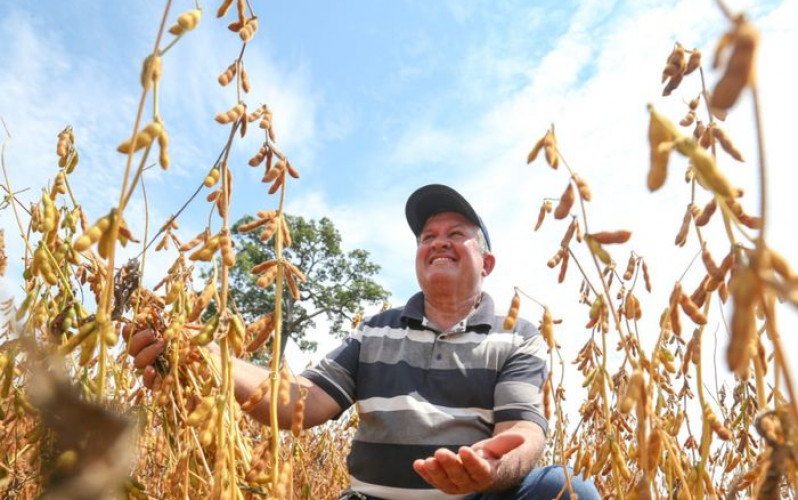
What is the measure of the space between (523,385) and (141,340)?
132 cm

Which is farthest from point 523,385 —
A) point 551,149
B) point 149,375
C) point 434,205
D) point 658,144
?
point 658,144

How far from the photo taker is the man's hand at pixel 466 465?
1.48 meters

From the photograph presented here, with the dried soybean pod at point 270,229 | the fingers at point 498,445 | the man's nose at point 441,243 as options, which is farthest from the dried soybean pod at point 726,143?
the man's nose at point 441,243

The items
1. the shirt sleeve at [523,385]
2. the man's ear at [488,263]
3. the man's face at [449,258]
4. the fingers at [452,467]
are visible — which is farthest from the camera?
the man's ear at [488,263]

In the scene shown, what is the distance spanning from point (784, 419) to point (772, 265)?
8.3 inches

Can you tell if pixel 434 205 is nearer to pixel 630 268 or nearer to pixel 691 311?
pixel 630 268

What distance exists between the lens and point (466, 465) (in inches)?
59.1

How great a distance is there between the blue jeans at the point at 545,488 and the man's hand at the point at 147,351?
1.15m

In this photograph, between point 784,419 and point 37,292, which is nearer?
point 784,419

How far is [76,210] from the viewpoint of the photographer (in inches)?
60.3

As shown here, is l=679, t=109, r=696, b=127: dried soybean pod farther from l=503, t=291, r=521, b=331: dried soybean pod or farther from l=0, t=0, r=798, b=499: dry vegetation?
l=503, t=291, r=521, b=331: dried soybean pod

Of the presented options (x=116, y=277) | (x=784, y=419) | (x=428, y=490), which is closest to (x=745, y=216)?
(x=784, y=419)

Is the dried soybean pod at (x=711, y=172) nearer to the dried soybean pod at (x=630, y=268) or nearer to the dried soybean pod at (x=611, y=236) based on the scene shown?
the dried soybean pod at (x=611, y=236)

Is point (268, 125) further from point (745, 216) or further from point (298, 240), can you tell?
point (298, 240)
